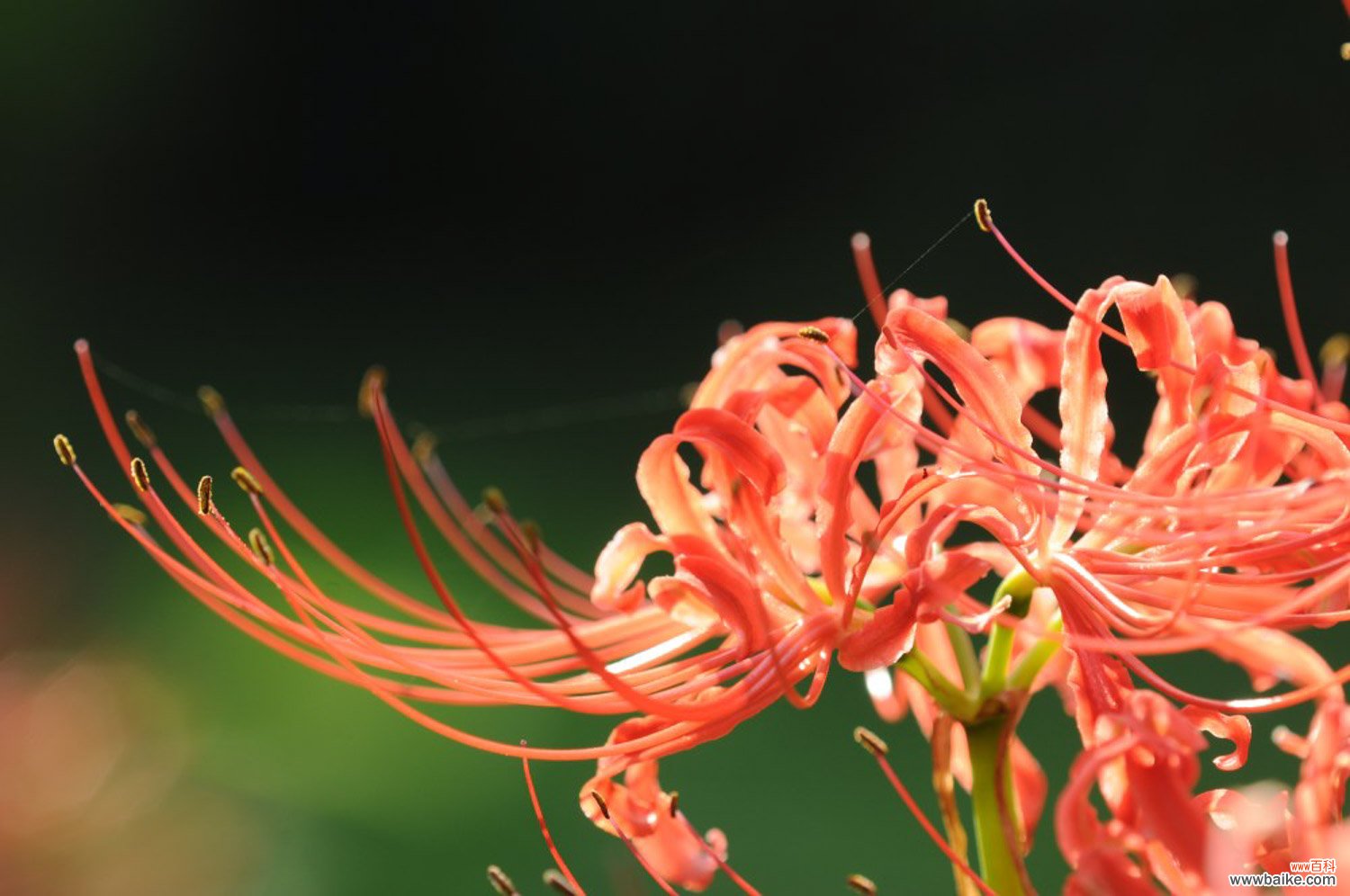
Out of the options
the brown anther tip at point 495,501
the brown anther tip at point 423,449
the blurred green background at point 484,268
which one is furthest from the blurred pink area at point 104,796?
the brown anther tip at point 495,501

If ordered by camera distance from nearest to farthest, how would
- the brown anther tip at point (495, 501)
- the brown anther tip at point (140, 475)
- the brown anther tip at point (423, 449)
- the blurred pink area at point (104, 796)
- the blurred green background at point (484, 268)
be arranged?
1. the brown anther tip at point (495, 501)
2. the brown anther tip at point (140, 475)
3. the brown anther tip at point (423, 449)
4. the blurred pink area at point (104, 796)
5. the blurred green background at point (484, 268)

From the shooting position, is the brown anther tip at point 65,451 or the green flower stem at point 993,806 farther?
the brown anther tip at point 65,451

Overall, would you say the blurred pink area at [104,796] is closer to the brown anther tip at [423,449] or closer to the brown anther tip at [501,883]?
the brown anther tip at [423,449]

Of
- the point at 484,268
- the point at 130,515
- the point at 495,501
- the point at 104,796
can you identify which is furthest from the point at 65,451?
the point at 484,268

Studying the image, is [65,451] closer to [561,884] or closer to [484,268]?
[561,884]

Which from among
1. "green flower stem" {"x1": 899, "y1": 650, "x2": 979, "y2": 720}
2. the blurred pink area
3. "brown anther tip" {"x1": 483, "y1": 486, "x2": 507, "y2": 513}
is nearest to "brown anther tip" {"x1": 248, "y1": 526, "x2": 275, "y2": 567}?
"brown anther tip" {"x1": 483, "y1": 486, "x2": 507, "y2": 513}

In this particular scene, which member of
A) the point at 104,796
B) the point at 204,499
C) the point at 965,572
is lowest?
the point at 104,796

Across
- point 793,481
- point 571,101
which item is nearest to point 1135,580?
point 793,481
